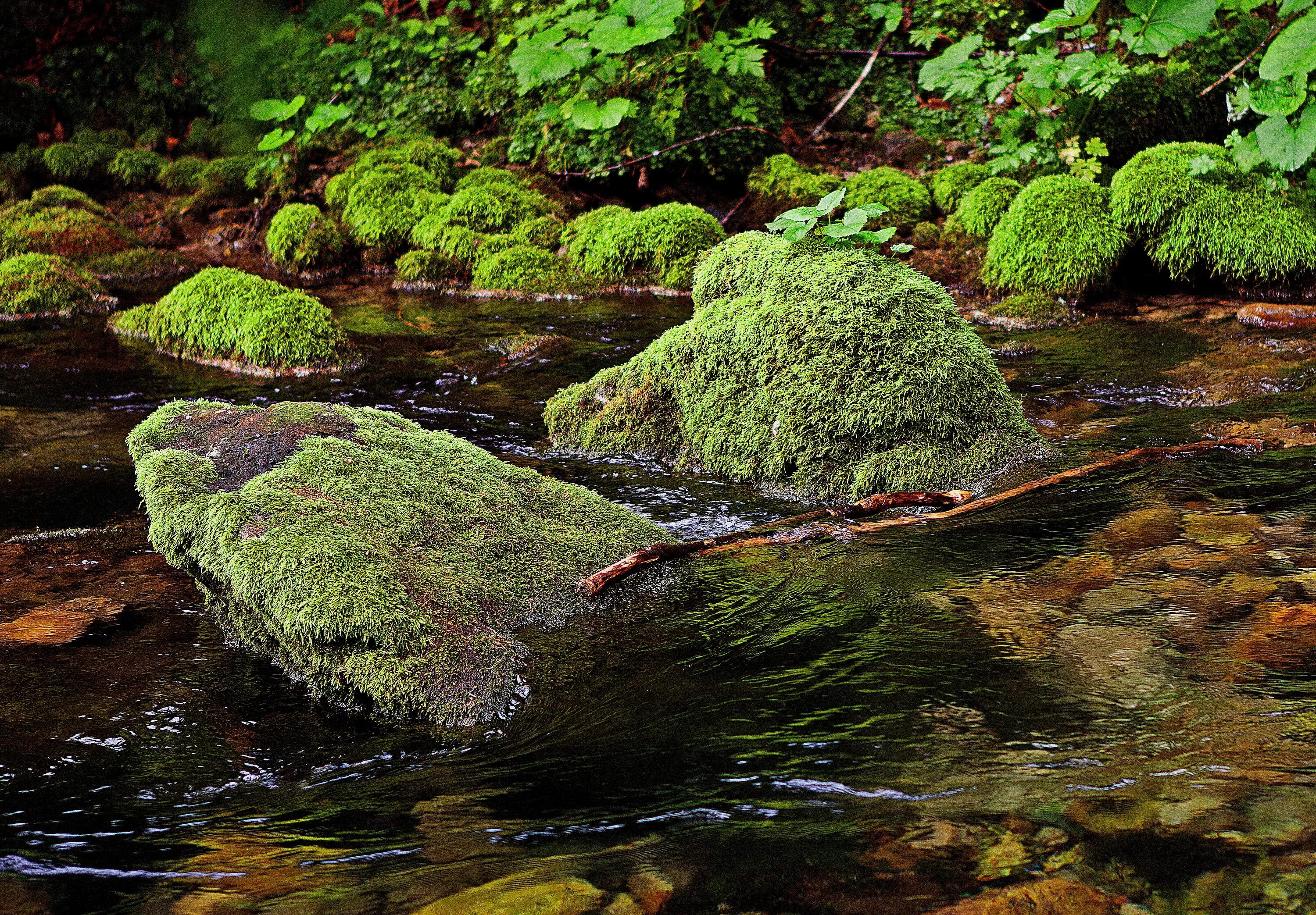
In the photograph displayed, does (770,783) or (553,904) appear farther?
(770,783)

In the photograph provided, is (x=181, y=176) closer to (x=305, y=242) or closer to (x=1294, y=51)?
(x=305, y=242)

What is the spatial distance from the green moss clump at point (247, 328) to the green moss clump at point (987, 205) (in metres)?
5.66

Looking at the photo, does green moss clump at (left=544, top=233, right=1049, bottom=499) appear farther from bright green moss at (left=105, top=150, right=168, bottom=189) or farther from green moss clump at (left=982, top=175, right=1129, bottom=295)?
bright green moss at (left=105, top=150, right=168, bottom=189)

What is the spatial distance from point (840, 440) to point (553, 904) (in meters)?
3.10

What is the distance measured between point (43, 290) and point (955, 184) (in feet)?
29.4

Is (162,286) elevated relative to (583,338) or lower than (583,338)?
elevated

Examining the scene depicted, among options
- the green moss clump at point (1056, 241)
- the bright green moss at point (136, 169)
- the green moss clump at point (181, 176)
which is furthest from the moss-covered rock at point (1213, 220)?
the bright green moss at point (136, 169)

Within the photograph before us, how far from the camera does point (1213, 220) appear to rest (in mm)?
7348

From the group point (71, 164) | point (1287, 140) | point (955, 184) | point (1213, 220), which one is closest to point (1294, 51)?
point (1287, 140)

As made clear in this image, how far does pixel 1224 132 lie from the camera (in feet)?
29.2

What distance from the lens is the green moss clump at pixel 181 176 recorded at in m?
13.0

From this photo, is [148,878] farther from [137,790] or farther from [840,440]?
[840,440]

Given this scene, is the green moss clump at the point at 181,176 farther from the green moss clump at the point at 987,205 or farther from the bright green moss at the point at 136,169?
the green moss clump at the point at 987,205

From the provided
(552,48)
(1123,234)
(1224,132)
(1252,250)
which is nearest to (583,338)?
(552,48)
